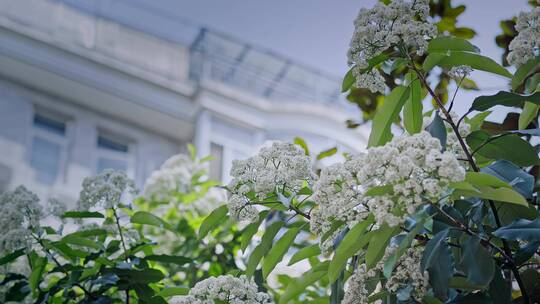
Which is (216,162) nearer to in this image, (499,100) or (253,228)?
(253,228)

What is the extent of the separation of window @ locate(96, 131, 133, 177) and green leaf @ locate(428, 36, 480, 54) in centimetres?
554

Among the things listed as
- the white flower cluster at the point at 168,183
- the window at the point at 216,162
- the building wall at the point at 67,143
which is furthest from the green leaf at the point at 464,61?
the window at the point at 216,162

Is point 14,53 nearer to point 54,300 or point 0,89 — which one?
point 0,89

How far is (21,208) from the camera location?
5.96 ft

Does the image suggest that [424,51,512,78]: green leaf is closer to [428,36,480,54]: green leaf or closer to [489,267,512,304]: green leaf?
[428,36,480,54]: green leaf

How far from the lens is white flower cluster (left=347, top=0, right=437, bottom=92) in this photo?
120 cm

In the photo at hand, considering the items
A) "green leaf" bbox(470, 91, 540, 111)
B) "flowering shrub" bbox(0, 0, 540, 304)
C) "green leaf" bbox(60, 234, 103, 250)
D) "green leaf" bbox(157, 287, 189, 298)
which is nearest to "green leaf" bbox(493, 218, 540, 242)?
"flowering shrub" bbox(0, 0, 540, 304)

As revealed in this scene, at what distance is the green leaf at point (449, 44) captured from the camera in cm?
123

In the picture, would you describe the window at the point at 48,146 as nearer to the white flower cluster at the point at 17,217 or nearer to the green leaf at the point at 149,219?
the white flower cluster at the point at 17,217

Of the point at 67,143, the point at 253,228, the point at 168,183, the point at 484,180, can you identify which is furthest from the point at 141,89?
the point at 484,180

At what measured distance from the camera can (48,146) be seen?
21.0 ft

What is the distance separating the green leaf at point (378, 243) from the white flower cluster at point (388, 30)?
0.32m

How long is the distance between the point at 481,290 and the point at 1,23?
583cm

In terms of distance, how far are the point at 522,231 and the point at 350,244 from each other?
0.24m
